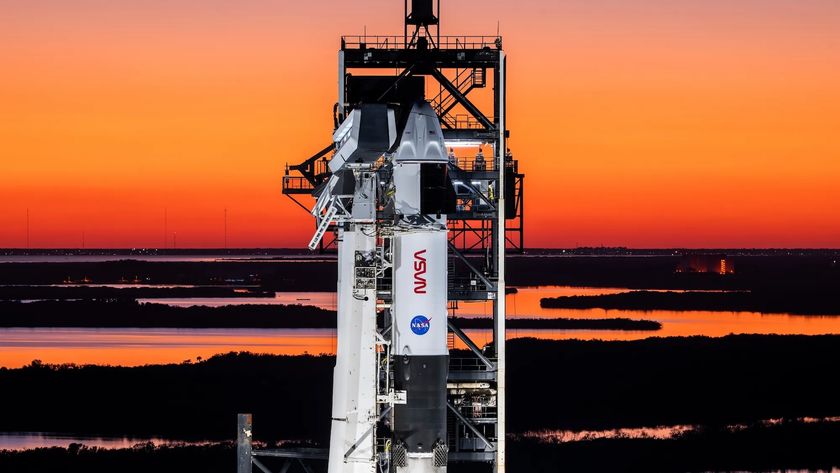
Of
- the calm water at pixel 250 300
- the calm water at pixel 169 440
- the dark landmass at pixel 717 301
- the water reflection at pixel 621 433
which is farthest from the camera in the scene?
the calm water at pixel 250 300

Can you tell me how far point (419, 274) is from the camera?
4156cm

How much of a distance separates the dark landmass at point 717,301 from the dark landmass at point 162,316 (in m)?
36.3

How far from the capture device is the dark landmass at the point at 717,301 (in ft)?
538

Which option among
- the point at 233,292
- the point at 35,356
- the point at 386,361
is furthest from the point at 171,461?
the point at 233,292

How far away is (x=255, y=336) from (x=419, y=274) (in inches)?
3239

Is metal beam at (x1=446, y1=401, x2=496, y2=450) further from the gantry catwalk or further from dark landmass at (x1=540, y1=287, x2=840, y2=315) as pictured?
dark landmass at (x1=540, y1=287, x2=840, y2=315)

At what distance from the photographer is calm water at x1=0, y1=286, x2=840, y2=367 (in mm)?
103375

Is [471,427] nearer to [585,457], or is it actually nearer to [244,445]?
[244,445]

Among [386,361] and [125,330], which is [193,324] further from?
[386,361]

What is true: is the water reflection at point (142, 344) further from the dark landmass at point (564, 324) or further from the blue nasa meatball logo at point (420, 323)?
the blue nasa meatball logo at point (420, 323)

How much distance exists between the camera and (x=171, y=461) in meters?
59.8

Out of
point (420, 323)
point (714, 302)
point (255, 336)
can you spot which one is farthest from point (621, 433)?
point (714, 302)

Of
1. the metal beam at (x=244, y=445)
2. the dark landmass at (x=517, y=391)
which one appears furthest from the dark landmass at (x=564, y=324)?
the metal beam at (x=244, y=445)

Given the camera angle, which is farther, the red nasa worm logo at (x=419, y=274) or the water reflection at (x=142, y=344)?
the water reflection at (x=142, y=344)
